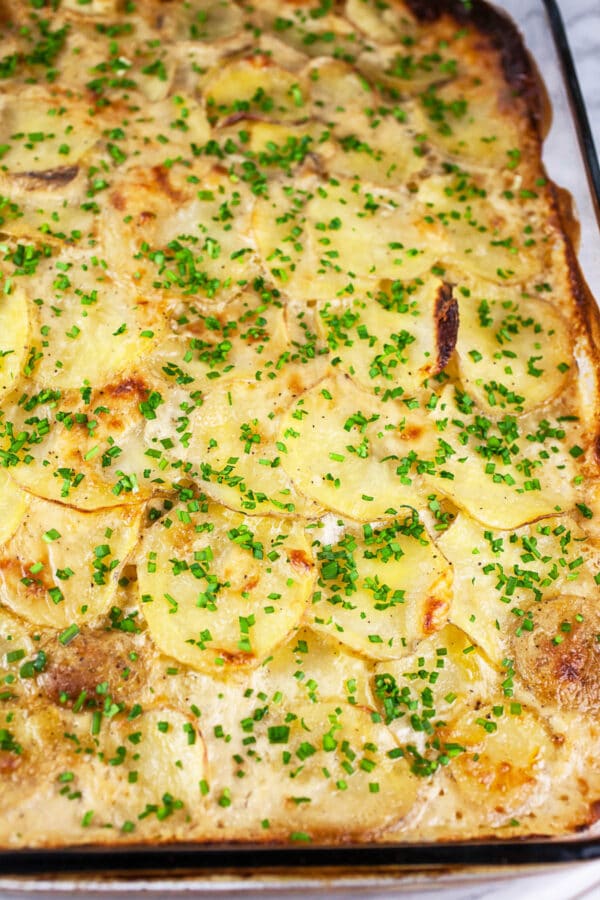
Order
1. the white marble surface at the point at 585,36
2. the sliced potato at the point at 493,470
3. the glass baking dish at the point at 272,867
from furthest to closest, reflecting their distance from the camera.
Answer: the white marble surface at the point at 585,36 < the sliced potato at the point at 493,470 < the glass baking dish at the point at 272,867

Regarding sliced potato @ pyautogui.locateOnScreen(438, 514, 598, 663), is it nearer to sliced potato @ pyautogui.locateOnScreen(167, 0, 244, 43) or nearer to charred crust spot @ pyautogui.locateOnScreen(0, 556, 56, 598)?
charred crust spot @ pyautogui.locateOnScreen(0, 556, 56, 598)

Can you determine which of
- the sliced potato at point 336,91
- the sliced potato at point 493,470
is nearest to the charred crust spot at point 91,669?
the sliced potato at point 493,470

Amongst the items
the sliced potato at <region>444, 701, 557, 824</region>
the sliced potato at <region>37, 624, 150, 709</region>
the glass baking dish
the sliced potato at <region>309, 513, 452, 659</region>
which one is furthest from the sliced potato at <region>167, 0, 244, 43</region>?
the glass baking dish

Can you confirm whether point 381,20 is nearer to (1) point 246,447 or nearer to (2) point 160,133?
(2) point 160,133

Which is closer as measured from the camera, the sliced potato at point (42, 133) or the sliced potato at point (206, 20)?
the sliced potato at point (42, 133)

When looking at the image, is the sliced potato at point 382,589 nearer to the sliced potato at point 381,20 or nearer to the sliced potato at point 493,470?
the sliced potato at point 493,470

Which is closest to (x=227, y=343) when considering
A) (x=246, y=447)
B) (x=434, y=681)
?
(x=246, y=447)
